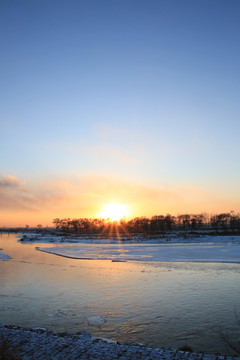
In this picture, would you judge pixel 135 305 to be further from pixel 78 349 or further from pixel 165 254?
→ pixel 165 254

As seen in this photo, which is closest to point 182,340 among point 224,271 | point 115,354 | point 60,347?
point 115,354

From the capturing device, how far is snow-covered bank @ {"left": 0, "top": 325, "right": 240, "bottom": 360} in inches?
265

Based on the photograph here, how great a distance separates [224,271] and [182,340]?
46.4 ft

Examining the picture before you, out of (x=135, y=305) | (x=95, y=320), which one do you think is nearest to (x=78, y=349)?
(x=95, y=320)

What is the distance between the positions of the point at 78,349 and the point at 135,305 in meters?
5.44

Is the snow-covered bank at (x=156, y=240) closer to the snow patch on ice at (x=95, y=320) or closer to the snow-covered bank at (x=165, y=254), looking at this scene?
the snow-covered bank at (x=165, y=254)

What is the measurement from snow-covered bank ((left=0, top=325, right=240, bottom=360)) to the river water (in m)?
1.11

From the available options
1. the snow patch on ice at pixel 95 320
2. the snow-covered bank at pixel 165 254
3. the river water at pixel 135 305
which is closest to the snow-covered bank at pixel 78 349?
the river water at pixel 135 305

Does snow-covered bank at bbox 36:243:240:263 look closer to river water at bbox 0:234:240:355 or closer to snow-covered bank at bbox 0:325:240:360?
river water at bbox 0:234:240:355

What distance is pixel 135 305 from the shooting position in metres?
12.1

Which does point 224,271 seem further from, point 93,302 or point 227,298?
point 93,302

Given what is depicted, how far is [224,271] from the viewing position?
2081cm

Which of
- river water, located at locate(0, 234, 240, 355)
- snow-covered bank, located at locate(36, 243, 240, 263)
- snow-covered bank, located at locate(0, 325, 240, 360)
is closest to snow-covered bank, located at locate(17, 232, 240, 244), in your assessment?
snow-covered bank, located at locate(36, 243, 240, 263)

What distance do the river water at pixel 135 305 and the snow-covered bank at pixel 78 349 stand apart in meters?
1.11
